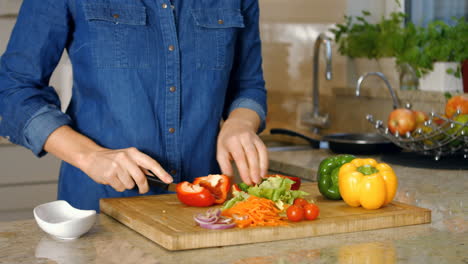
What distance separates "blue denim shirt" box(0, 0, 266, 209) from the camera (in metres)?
1.60

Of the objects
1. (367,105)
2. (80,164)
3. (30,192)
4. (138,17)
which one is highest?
(138,17)

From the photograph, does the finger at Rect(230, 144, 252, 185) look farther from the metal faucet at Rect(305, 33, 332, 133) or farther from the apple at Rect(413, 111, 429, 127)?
the metal faucet at Rect(305, 33, 332, 133)

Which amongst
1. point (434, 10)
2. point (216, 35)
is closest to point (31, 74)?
point (216, 35)

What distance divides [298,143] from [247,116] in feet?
4.24

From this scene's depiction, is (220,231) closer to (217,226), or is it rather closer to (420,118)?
(217,226)

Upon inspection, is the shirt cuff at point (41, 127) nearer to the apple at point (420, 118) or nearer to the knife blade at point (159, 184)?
the knife blade at point (159, 184)

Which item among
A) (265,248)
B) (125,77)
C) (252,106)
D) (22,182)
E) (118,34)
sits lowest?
(22,182)

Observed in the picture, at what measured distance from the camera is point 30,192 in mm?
2777

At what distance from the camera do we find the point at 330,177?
1.57 m

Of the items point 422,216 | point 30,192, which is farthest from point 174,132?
point 30,192

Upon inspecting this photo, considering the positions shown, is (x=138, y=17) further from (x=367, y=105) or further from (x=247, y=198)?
(x=367, y=105)

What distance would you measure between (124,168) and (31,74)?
0.38 metres

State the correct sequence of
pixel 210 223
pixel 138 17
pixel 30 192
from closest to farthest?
1. pixel 210 223
2. pixel 138 17
3. pixel 30 192

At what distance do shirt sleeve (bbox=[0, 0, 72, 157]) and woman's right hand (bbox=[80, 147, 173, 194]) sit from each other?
0.18 m
